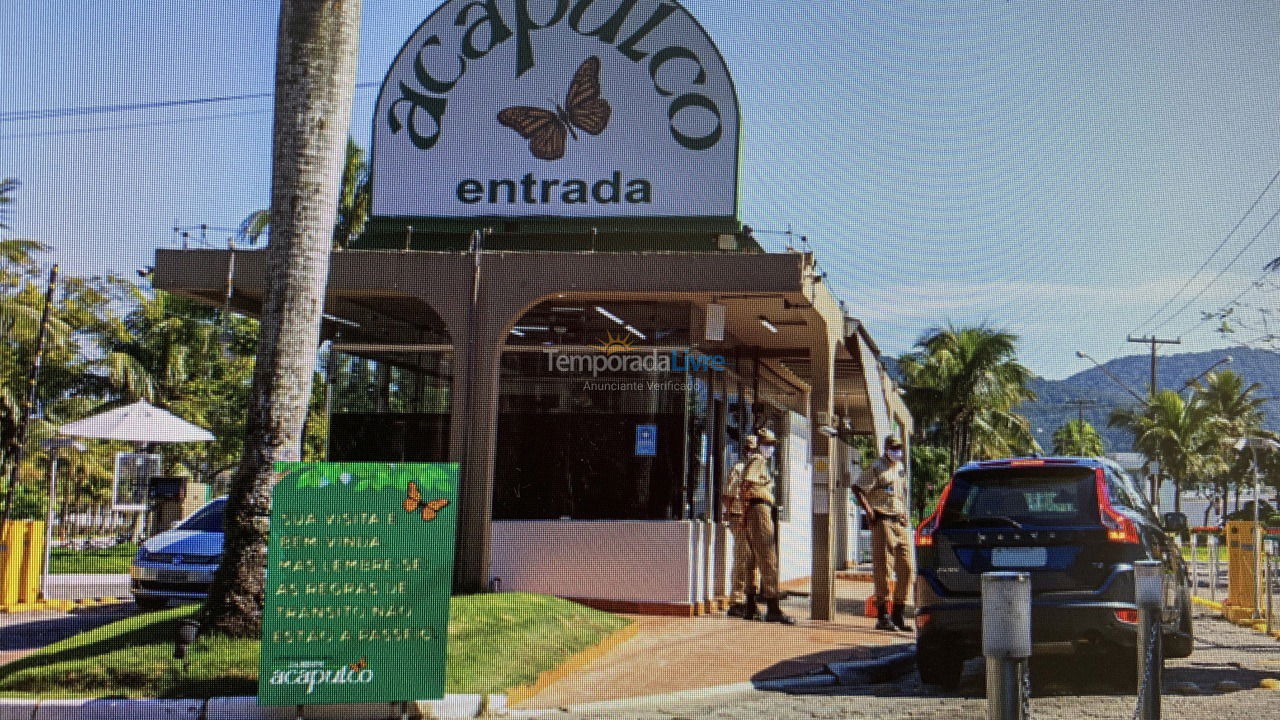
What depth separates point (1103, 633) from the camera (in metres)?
8.31

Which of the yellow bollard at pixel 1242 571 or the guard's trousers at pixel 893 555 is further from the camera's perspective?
the yellow bollard at pixel 1242 571

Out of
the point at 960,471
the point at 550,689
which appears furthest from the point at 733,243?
the point at 550,689

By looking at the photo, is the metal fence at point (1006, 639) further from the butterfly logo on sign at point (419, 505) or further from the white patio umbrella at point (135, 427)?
the white patio umbrella at point (135, 427)

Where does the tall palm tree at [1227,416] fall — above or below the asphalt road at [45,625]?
above

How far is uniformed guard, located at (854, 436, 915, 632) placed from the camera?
44.3 feet

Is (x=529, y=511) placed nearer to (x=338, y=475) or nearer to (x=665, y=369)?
(x=665, y=369)

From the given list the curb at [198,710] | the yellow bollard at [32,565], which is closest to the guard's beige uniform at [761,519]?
the curb at [198,710]

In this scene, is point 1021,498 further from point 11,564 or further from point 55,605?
point 11,564

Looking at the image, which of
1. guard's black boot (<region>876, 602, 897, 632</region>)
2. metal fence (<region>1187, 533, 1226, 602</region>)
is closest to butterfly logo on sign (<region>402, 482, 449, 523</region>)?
guard's black boot (<region>876, 602, 897, 632</region>)

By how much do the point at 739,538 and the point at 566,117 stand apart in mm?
5351

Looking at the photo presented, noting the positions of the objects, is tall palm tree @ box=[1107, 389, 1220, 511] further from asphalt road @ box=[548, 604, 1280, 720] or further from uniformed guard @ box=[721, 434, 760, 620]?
asphalt road @ box=[548, 604, 1280, 720]

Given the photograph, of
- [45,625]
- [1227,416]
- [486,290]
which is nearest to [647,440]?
[486,290]

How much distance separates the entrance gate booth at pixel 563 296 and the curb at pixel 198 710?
5.41 m

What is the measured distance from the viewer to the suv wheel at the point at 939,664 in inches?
360
